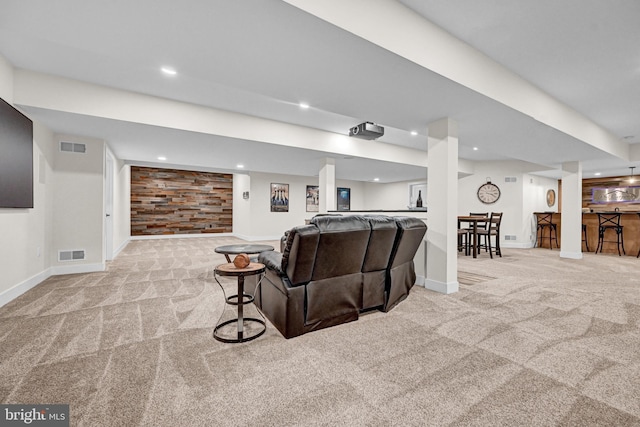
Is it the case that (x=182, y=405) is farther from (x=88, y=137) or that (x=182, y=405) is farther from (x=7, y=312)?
(x=88, y=137)

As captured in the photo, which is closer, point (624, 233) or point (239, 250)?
point (239, 250)

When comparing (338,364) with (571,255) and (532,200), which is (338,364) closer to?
(571,255)

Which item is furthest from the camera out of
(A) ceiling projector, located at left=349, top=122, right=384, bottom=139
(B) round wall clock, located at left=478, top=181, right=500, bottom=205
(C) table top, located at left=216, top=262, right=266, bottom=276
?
(B) round wall clock, located at left=478, top=181, right=500, bottom=205

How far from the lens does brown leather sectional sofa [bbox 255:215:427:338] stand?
89.0 inches

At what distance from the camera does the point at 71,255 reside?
454cm

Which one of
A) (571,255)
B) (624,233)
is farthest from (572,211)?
(624,233)

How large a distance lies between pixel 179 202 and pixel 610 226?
12.7 metres

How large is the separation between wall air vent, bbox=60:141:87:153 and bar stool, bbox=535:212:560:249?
1136 centimetres

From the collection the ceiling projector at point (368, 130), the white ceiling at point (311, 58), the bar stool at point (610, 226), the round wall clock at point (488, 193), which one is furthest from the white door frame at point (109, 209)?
the bar stool at point (610, 226)

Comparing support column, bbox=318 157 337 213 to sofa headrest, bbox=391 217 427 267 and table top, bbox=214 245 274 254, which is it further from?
sofa headrest, bbox=391 217 427 267

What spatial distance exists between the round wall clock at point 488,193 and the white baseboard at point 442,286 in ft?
21.4

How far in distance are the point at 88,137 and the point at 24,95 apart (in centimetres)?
145

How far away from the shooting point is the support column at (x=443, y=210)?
3.67 meters
